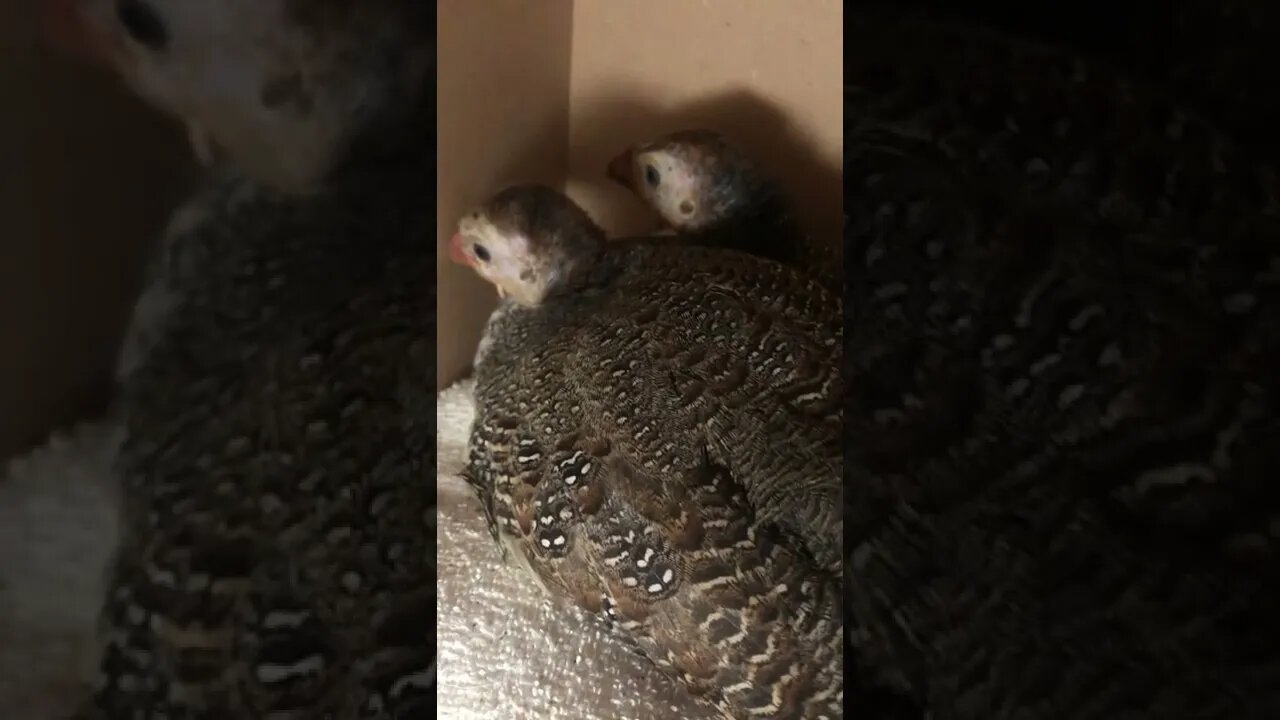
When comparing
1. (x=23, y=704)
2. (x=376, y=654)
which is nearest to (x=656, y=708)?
(x=376, y=654)

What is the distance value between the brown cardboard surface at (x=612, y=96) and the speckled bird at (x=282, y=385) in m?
0.40

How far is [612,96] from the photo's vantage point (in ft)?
4.33

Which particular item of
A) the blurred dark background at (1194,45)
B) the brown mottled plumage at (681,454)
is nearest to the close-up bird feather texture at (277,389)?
the brown mottled plumage at (681,454)

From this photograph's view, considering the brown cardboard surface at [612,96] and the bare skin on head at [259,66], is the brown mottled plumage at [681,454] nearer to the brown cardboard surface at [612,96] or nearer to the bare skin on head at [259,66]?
the brown cardboard surface at [612,96]

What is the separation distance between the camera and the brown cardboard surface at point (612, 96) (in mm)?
1146

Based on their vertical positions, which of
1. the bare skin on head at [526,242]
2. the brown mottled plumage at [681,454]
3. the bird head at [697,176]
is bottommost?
the brown mottled plumage at [681,454]

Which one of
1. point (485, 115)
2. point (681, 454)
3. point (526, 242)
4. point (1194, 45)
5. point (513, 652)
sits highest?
point (1194, 45)

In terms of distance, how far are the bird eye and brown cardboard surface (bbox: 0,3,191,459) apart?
31 millimetres

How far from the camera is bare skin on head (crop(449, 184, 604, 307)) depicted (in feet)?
3.68

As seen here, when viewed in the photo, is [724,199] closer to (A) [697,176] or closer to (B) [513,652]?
(A) [697,176]

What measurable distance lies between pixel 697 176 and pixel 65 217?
736mm

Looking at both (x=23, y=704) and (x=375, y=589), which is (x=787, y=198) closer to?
(x=375, y=589)

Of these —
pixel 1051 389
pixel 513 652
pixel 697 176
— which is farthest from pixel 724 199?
pixel 1051 389

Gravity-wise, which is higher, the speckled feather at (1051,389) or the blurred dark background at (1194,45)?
the blurred dark background at (1194,45)
